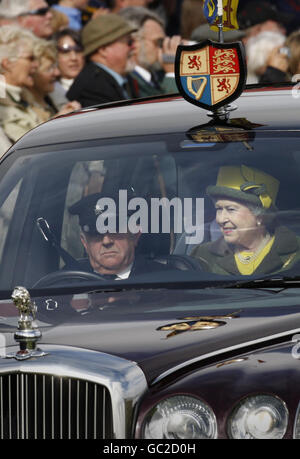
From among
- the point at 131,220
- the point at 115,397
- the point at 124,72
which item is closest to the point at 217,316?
the point at 115,397

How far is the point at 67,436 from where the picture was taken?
3.37 m

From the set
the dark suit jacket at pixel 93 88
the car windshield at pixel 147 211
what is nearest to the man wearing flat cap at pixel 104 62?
the dark suit jacket at pixel 93 88

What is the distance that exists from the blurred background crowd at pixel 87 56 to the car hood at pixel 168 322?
375 cm

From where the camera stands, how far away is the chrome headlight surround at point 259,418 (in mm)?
3184

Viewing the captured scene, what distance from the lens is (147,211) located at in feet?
14.4

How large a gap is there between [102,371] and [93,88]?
19.8 ft

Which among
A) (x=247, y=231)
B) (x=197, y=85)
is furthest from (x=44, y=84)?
(x=247, y=231)

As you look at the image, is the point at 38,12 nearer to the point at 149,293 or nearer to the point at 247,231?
the point at 247,231

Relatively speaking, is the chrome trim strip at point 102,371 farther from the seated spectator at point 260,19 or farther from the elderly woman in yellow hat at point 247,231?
the seated spectator at point 260,19

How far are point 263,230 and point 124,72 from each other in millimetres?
5625

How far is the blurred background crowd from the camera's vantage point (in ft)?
27.2

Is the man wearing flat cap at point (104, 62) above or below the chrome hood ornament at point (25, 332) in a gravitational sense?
above

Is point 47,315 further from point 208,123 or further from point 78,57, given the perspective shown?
point 78,57
